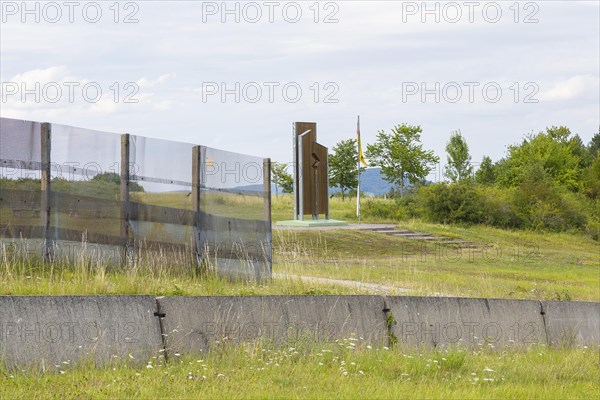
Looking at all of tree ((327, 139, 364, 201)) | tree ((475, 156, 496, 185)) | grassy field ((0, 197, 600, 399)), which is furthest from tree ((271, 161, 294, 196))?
grassy field ((0, 197, 600, 399))

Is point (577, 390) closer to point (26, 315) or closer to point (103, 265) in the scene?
point (26, 315)

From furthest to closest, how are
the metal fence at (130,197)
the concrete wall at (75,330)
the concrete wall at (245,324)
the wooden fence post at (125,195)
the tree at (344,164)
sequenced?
the tree at (344,164), the wooden fence post at (125,195), the metal fence at (130,197), the concrete wall at (245,324), the concrete wall at (75,330)

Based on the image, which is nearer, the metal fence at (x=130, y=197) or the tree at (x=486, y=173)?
the metal fence at (x=130, y=197)

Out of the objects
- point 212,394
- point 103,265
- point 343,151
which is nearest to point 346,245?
point 103,265

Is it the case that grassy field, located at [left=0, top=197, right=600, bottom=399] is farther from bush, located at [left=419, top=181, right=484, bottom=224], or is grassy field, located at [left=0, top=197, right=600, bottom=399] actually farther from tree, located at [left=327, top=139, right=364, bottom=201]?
tree, located at [left=327, top=139, right=364, bottom=201]

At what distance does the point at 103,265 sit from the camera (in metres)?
13.6

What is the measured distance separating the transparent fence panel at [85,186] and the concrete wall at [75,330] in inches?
204

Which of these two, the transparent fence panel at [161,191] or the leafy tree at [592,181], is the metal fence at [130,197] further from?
the leafy tree at [592,181]

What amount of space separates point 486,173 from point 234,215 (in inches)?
3038

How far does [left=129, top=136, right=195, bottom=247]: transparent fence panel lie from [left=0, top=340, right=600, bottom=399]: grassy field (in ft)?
18.0

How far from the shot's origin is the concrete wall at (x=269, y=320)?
9.25m

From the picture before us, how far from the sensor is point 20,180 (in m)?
13.4

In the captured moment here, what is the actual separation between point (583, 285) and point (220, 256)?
41.3ft

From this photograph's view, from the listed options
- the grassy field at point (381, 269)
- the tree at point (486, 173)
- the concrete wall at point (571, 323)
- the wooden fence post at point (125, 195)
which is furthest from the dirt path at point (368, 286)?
the tree at point (486, 173)
